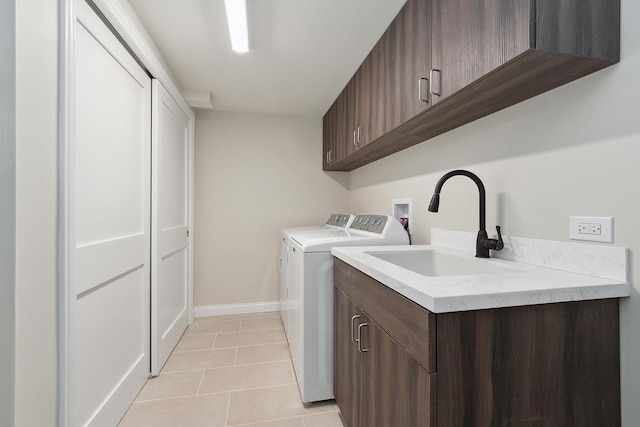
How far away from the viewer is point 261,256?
10.7 ft

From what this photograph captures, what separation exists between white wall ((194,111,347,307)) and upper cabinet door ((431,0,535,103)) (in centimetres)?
225

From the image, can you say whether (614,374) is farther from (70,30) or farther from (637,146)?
(70,30)

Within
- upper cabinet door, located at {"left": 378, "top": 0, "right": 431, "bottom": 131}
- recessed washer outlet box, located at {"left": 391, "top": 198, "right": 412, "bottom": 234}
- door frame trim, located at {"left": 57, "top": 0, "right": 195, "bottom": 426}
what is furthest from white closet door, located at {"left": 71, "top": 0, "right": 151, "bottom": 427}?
recessed washer outlet box, located at {"left": 391, "top": 198, "right": 412, "bottom": 234}

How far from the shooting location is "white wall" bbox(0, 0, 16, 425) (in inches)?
32.1

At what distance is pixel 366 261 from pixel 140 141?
5.56 ft

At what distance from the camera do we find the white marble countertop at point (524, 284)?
714mm

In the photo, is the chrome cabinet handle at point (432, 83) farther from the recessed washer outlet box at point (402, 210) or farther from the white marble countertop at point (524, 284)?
the recessed washer outlet box at point (402, 210)

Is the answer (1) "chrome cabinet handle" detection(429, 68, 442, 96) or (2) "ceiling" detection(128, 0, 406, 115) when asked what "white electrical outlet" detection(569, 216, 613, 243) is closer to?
(1) "chrome cabinet handle" detection(429, 68, 442, 96)

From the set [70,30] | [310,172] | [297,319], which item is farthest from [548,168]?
[310,172]

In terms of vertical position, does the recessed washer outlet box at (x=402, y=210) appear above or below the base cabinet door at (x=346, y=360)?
above

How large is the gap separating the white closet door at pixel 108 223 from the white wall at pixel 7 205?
0.29m

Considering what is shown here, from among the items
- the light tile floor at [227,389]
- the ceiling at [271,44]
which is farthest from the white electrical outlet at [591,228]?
the light tile floor at [227,389]

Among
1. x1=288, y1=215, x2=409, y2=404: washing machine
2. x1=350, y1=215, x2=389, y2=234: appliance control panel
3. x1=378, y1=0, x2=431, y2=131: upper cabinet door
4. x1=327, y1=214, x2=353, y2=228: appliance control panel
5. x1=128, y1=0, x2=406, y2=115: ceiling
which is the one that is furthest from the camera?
x1=327, y1=214, x2=353, y2=228: appliance control panel

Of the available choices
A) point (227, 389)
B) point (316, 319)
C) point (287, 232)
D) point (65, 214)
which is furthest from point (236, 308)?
point (65, 214)
